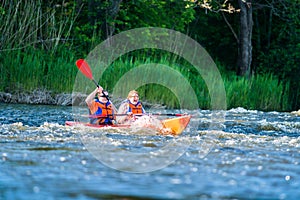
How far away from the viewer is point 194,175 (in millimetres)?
6496

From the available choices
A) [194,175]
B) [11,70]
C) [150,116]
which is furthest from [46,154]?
[11,70]

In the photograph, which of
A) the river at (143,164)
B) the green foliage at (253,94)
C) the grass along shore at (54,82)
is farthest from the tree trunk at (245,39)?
the river at (143,164)

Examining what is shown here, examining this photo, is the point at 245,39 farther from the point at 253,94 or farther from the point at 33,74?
the point at 33,74

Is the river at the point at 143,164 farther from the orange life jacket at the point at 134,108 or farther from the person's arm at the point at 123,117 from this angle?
the orange life jacket at the point at 134,108

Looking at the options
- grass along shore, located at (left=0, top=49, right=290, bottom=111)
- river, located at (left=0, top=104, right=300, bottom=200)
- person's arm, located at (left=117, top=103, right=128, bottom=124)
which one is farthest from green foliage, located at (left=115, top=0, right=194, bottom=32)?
river, located at (left=0, top=104, right=300, bottom=200)

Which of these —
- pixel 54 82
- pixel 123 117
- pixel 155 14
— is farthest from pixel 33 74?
pixel 155 14

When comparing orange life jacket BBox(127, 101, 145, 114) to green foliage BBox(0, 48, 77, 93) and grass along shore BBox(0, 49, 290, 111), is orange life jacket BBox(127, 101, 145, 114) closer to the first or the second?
grass along shore BBox(0, 49, 290, 111)

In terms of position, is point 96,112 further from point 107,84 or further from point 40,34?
point 40,34

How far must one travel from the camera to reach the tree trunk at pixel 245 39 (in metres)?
21.8

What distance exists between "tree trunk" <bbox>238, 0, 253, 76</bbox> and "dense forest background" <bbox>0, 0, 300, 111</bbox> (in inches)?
1.3

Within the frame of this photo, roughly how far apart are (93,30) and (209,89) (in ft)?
14.4

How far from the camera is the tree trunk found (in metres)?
21.8

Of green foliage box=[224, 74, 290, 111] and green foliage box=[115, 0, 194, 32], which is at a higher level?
green foliage box=[115, 0, 194, 32]

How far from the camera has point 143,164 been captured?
7.05 metres
